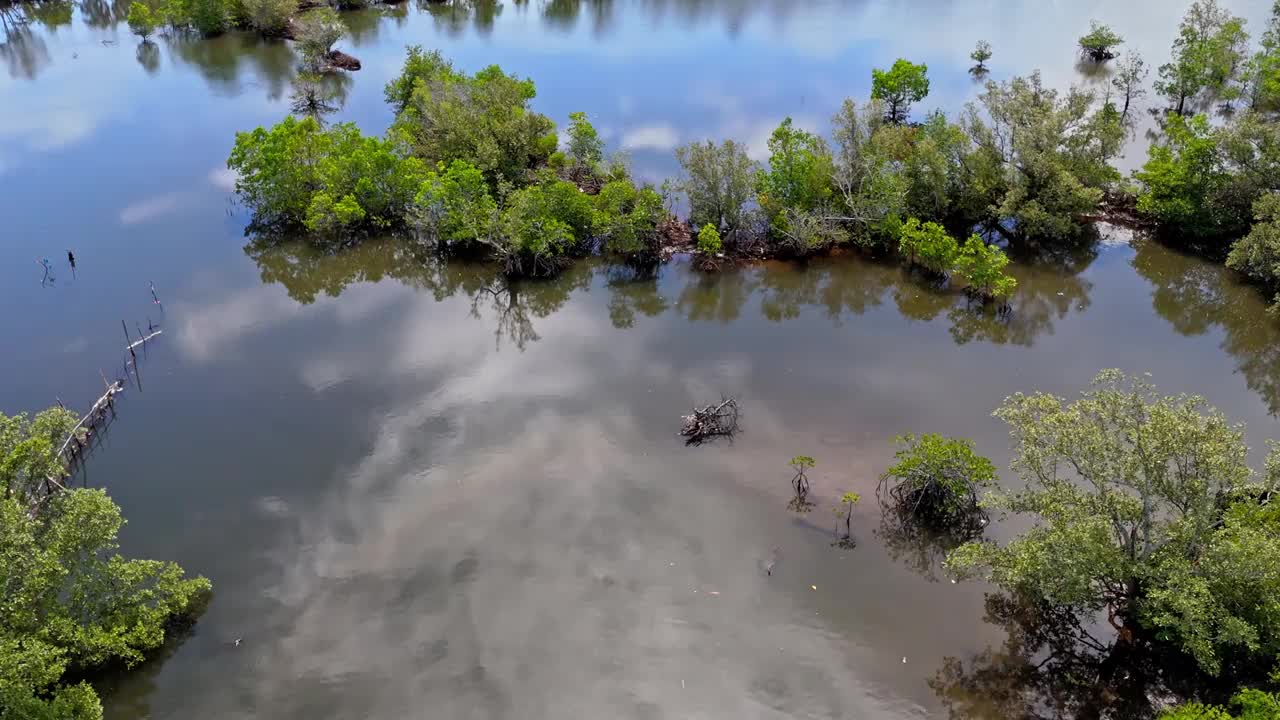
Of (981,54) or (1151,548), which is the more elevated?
(981,54)

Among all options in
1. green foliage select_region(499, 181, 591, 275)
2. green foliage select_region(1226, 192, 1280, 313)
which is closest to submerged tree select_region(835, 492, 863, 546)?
green foliage select_region(499, 181, 591, 275)

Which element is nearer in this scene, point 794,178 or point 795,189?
point 794,178

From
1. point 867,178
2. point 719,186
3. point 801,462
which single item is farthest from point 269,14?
point 801,462

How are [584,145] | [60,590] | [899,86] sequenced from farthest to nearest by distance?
[899,86] → [584,145] → [60,590]

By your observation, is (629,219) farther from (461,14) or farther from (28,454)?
(461,14)

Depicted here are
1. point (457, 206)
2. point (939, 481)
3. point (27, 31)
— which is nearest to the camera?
point (939, 481)

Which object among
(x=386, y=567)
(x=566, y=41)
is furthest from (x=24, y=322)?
(x=566, y=41)

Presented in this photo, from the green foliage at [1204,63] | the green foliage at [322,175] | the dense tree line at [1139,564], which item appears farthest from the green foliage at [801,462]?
the green foliage at [1204,63]

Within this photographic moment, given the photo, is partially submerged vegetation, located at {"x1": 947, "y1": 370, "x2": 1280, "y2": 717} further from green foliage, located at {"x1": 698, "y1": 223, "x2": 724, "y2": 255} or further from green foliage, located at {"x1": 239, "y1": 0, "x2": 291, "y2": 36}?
green foliage, located at {"x1": 239, "y1": 0, "x2": 291, "y2": 36}
